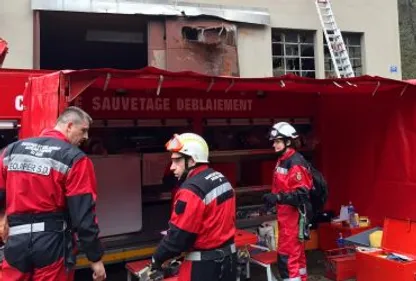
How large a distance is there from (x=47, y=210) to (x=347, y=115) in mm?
5238

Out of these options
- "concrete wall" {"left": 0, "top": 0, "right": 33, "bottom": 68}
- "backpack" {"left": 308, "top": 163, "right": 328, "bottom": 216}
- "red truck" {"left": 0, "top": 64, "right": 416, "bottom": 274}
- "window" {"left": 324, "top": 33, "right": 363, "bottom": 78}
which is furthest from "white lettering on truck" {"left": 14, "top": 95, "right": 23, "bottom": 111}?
"window" {"left": 324, "top": 33, "right": 363, "bottom": 78}

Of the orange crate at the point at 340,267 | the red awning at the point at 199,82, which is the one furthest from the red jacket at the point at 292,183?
the orange crate at the point at 340,267

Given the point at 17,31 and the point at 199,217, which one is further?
the point at 17,31

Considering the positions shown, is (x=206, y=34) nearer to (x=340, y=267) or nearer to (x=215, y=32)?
(x=215, y=32)

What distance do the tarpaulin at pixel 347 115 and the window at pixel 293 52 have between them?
2.93m

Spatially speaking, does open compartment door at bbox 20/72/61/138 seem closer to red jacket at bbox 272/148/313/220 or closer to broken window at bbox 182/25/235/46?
red jacket at bbox 272/148/313/220

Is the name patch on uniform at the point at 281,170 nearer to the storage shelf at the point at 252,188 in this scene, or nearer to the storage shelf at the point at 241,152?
the storage shelf at the point at 241,152

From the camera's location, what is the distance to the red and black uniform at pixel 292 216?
4973 millimetres

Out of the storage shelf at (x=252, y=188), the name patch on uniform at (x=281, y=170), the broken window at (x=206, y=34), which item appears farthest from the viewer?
the broken window at (x=206, y=34)

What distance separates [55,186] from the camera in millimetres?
3205

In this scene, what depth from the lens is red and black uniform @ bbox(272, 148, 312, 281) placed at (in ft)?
16.3

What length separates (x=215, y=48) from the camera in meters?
9.52

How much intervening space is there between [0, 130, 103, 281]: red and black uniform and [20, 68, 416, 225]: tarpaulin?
1.14m

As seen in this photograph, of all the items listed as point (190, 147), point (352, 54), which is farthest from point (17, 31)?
point (352, 54)
